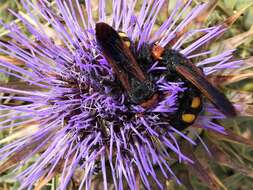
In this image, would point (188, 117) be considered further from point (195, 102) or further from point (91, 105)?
point (91, 105)

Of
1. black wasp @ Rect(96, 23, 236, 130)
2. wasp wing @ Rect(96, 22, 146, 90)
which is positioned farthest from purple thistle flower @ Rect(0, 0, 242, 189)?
wasp wing @ Rect(96, 22, 146, 90)

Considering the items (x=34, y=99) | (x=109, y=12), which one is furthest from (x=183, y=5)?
(x=34, y=99)

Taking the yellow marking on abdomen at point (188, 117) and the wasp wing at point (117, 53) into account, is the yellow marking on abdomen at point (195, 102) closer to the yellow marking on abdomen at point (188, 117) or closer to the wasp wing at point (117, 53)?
the yellow marking on abdomen at point (188, 117)

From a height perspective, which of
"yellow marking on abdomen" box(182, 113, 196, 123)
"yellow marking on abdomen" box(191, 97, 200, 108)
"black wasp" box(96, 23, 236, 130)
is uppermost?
"black wasp" box(96, 23, 236, 130)

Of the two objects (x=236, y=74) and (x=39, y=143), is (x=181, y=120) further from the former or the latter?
(x=39, y=143)

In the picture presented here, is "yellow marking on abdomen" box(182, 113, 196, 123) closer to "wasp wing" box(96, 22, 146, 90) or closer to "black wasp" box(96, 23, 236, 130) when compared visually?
"black wasp" box(96, 23, 236, 130)
